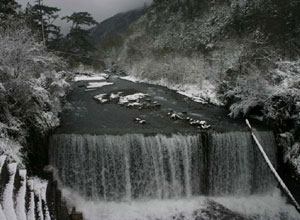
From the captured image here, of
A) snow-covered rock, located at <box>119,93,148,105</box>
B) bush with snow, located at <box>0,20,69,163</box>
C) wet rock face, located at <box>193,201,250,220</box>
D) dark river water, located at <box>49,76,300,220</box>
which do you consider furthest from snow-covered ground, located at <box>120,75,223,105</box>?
bush with snow, located at <box>0,20,69,163</box>

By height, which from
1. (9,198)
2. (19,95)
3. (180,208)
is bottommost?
(180,208)

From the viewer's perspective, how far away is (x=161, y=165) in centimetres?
982

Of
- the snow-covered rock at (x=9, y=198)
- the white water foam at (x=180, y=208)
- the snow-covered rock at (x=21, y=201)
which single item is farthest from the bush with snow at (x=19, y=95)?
the white water foam at (x=180, y=208)

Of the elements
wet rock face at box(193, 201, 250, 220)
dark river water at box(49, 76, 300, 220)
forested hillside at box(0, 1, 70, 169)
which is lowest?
wet rock face at box(193, 201, 250, 220)

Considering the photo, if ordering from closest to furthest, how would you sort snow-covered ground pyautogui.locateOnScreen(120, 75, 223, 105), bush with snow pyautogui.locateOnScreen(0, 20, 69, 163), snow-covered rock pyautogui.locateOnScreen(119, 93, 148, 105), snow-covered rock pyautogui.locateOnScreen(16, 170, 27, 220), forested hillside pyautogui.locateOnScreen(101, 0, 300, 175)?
snow-covered rock pyautogui.locateOnScreen(16, 170, 27, 220), bush with snow pyautogui.locateOnScreen(0, 20, 69, 163), forested hillside pyautogui.locateOnScreen(101, 0, 300, 175), snow-covered rock pyautogui.locateOnScreen(119, 93, 148, 105), snow-covered ground pyautogui.locateOnScreen(120, 75, 223, 105)

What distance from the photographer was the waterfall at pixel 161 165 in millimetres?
9312

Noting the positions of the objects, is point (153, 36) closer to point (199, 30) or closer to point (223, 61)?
point (199, 30)

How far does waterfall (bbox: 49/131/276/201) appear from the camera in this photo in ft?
30.6

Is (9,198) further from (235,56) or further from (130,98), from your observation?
(235,56)

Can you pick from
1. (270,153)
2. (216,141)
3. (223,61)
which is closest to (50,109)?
(216,141)

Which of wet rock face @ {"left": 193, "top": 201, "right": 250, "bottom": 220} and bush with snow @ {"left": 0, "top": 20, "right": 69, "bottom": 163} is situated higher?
bush with snow @ {"left": 0, "top": 20, "right": 69, "bottom": 163}

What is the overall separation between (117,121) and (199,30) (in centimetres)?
3612

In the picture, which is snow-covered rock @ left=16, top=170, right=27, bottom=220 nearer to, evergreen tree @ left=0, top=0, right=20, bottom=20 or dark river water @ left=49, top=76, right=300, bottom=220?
dark river water @ left=49, top=76, right=300, bottom=220

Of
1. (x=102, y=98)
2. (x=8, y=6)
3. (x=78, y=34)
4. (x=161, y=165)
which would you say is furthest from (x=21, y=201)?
(x=78, y=34)
